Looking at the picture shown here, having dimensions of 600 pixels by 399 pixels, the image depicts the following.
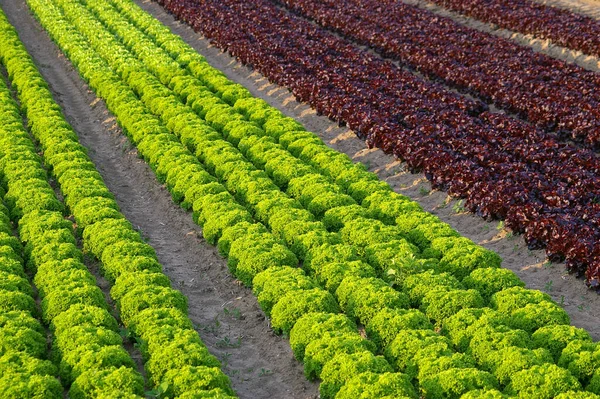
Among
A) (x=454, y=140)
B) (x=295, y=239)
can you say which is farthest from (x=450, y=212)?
(x=295, y=239)

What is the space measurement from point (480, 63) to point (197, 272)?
14466 millimetres

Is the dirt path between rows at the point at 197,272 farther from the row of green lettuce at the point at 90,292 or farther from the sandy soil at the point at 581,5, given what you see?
the sandy soil at the point at 581,5

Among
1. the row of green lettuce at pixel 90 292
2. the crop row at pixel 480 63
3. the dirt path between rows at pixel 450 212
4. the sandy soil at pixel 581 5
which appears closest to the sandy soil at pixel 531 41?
the crop row at pixel 480 63

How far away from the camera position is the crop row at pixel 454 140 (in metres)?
14.7

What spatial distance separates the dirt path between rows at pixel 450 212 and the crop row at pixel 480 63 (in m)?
4.96

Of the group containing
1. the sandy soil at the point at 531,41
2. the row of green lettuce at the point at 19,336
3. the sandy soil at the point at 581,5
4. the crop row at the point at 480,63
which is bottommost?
the row of green lettuce at the point at 19,336

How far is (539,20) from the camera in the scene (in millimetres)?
29500

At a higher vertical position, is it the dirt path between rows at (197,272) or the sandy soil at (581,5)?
the sandy soil at (581,5)

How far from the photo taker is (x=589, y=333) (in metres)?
12.0

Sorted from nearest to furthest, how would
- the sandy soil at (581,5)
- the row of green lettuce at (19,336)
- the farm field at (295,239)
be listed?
the row of green lettuce at (19,336) → the farm field at (295,239) → the sandy soil at (581,5)

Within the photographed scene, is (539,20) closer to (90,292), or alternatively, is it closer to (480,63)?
(480,63)

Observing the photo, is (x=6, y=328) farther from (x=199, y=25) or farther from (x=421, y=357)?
(x=199, y=25)

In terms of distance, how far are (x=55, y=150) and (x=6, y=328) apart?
8.67 m

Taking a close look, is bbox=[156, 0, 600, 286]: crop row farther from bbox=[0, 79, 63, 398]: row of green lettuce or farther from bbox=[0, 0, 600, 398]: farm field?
bbox=[0, 79, 63, 398]: row of green lettuce
